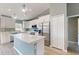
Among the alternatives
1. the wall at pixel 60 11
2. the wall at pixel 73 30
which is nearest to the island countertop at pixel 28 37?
the wall at pixel 60 11

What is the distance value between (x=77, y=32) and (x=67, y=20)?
13.9 inches

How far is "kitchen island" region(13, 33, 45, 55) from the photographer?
2018mm

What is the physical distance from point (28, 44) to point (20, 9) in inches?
27.7

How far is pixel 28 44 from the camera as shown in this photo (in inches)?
82.7

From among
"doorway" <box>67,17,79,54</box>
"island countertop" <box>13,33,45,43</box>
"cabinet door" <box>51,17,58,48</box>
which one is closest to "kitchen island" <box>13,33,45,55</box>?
"island countertop" <box>13,33,45,43</box>

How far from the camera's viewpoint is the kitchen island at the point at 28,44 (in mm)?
2018

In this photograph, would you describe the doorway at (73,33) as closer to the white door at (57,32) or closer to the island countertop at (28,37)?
the white door at (57,32)

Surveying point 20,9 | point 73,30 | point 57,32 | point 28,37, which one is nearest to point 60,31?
point 57,32

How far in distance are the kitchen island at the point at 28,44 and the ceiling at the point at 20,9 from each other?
398 millimetres

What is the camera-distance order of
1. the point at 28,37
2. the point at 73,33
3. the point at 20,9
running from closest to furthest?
1. the point at 20,9
2. the point at 28,37
3. the point at 73,33

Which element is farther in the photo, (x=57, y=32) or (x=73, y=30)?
(x=73, y=30)

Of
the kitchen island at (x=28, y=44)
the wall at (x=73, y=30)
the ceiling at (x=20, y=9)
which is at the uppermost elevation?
the ceiling at (x=20, y=9)

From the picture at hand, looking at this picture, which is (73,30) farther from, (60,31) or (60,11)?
(60,11)
